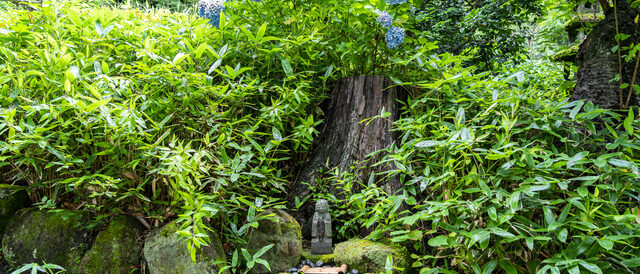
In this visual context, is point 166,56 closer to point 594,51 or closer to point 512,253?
point 512,253

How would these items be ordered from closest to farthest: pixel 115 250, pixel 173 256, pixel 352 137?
pixel 173 256 < pixel 115 250 < pixel 352 137

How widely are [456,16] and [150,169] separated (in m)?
3.98

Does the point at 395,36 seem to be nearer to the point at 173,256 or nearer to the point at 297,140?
the point at 297,140

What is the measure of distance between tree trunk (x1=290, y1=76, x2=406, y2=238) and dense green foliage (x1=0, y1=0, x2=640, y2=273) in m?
0.10

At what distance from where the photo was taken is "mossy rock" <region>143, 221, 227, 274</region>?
1.79 m

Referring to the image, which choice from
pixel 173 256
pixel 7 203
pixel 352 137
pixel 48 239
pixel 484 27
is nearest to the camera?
pixel 173 256

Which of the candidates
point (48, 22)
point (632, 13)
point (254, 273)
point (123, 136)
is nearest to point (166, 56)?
point (123, 136)

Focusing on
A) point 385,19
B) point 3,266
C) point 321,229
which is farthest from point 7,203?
point 385,19

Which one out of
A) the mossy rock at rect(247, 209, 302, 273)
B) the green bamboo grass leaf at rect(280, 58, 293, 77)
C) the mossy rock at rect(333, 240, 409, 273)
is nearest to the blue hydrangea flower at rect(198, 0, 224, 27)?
the green bamboo grass leaf at rect(280, 58, 293, 77)

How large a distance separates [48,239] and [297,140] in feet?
4.88

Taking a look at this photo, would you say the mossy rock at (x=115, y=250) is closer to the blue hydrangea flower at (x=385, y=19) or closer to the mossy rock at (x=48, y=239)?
the mossy rock at (x=48, y=239)

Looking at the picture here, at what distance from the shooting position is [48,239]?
2.02 metres

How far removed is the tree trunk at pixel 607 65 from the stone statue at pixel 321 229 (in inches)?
63.0

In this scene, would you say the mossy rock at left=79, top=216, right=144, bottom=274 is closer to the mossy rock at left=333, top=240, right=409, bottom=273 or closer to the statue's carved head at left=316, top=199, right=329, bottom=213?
the statue's carved head at left=316, top=199, right=329, bottom=213
